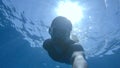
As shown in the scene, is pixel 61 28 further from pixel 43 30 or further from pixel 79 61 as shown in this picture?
pixel 43 30

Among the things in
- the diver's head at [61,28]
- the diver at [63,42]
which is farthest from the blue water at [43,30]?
the diver's head at [61,28]

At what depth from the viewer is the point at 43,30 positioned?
60.6 feet

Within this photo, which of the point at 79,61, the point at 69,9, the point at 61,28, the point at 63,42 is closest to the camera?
the point at 79,61

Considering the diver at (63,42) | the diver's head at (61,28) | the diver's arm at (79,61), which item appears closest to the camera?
the diver's arm at (79,61)

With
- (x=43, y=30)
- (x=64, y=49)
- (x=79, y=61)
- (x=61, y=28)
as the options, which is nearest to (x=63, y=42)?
(x=64, y=49)

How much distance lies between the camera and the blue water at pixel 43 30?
15218 millimetres

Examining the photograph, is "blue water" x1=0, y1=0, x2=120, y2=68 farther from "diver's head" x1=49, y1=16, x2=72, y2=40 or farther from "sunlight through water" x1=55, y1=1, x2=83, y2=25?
"diver's head" x1=49, y1=16, x2=72, y2=40

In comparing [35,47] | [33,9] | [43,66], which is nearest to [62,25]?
[33,9]

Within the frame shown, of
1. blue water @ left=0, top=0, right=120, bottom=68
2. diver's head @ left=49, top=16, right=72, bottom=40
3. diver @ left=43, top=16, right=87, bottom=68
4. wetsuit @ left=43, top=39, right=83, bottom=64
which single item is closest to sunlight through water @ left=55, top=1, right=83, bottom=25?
blue water @ left=0, top=0, right=120, bottom=68

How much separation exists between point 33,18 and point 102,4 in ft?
20.5

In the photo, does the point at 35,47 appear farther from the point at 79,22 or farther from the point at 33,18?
the point at 79,22

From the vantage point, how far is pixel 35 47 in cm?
2341

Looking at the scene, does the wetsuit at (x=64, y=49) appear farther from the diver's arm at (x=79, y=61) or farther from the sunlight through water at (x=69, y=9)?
the sunlight through water at (x=69, y=9)

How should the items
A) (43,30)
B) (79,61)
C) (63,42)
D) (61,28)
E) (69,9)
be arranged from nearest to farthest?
(79,61) → (61,28) → (63,42) → (69,9) → (43,30)
